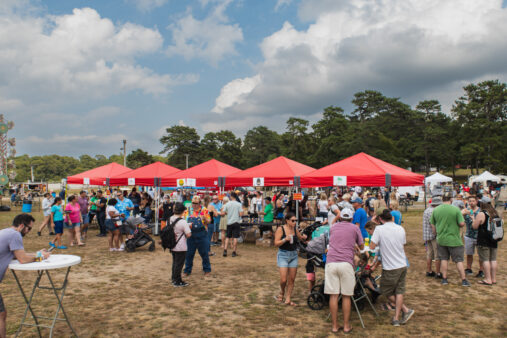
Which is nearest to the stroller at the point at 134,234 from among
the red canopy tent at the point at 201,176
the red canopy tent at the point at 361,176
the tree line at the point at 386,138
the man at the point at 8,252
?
the red canopy tent at the point at 201,176

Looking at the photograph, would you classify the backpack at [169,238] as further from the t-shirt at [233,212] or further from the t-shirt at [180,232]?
the t-shirt at [233,212]

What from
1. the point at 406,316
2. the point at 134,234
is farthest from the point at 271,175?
the point at 406,316

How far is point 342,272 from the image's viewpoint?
4152mm

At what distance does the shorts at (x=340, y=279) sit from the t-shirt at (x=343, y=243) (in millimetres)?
73

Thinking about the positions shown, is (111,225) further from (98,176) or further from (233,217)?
(98,176)

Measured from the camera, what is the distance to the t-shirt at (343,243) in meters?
4.20

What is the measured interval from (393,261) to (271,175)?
6044 millimetres

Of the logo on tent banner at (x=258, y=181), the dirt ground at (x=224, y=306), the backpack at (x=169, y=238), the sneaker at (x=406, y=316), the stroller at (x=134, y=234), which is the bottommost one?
the dirt ground at (x=224, y=306)

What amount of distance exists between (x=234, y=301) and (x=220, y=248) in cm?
457

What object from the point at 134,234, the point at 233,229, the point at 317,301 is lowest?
the point at 317,301

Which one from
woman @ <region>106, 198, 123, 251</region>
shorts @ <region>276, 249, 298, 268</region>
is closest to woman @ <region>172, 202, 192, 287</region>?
shorts @ <region>276, 249, 298, 268</region>

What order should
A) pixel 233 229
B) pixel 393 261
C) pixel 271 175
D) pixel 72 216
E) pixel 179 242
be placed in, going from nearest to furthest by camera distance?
pixel 393 261 < pixel 179 242 < pixel 233 229 < pixel 72 216 < pixel 271 175

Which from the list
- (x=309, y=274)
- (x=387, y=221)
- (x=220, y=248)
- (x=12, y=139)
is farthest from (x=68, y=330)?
(x=12, y=139)

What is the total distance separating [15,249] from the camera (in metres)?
3.44
